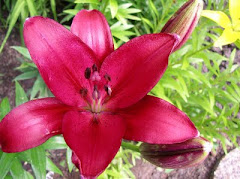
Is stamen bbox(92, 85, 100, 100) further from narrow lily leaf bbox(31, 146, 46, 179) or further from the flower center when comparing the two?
narrow lily leaf bbox(31, 146, 46, 179)

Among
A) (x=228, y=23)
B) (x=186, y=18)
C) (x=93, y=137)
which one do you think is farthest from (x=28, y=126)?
(x=228, y=23)

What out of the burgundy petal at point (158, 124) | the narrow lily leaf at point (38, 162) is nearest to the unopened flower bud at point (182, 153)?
the burgundy petal at point (158, 124)

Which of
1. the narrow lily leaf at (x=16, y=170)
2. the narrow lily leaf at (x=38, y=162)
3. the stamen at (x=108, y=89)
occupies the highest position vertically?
the stamen at (x=108, y=89)

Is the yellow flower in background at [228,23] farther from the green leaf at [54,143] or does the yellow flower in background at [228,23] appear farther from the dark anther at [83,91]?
the green leaf at [54,143]

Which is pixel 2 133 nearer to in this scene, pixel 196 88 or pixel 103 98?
pixel 103 98

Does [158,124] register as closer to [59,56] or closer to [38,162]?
[59,56]
